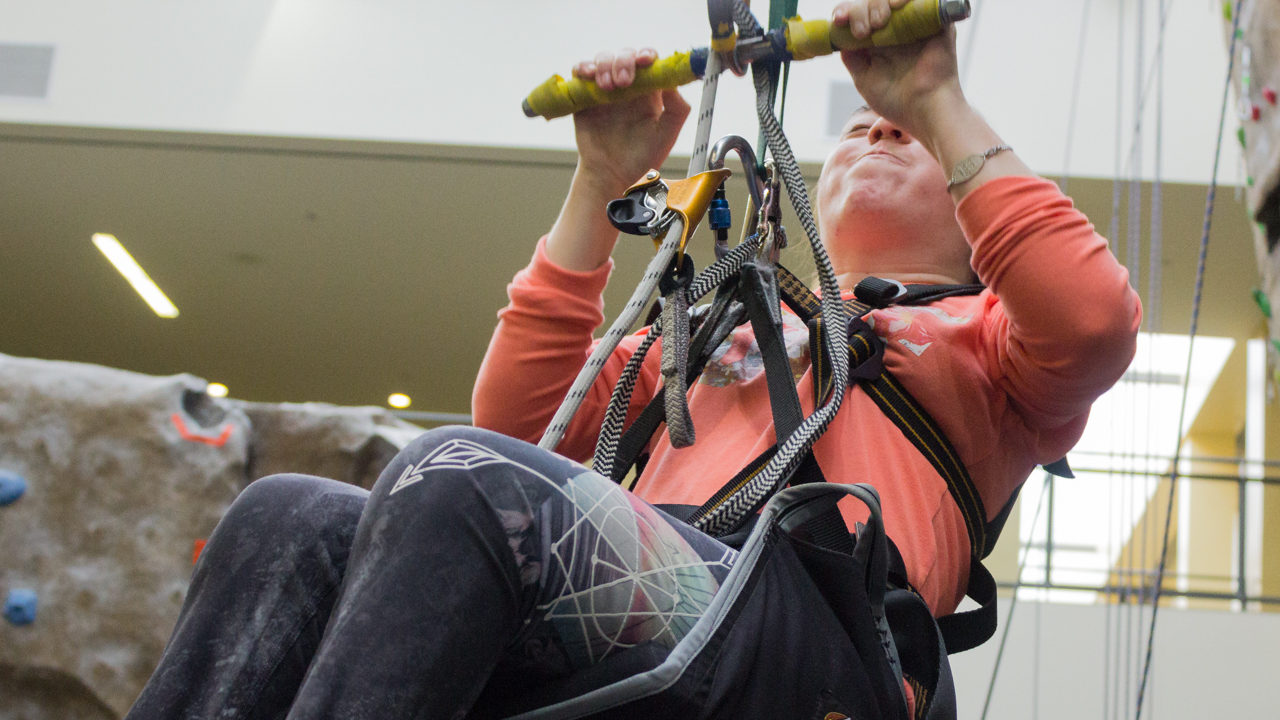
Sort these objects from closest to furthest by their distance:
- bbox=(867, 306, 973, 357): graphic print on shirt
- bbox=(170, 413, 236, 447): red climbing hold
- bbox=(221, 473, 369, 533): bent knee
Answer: bbox=(221, 473, 369, 533): bent knee
bbox=(867, 306, 973, 357): graphic print on shirt
bbox=(170, 413, 236, 447): red climbing hold

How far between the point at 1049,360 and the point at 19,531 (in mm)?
A: 2612

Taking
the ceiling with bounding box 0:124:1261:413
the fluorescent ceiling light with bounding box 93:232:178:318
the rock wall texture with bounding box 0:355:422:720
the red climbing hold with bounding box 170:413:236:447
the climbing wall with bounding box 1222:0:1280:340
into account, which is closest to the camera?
the climbing wall with bounding box 1222:0:1280:340

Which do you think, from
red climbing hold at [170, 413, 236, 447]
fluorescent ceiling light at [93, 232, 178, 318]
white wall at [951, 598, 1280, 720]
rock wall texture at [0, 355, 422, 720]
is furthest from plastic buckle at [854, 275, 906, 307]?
fluorescent ceiling light at [93, 232, 178, 318]

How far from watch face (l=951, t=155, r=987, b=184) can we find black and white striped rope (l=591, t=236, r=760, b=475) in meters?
0.16

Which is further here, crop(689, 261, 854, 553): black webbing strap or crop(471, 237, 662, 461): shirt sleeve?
crop(471, 237, 662, 461): shirt sleeve

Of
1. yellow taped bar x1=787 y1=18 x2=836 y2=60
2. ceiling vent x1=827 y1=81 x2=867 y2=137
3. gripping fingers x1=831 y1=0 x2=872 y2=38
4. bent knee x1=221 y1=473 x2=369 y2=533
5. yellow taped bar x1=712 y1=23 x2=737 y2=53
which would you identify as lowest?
ceiling vent x1=827 y1=81 x2=867 y2=137

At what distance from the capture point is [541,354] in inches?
37.6

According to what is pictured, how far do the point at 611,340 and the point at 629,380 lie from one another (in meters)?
0.10

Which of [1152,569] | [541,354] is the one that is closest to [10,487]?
[541,354]

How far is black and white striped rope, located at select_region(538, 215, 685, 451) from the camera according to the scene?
2.19 ft

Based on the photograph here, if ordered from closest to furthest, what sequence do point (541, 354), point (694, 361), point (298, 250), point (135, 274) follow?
1. point (694, 361)
2. point (541, 354)
3. point (298, 250)
4. point (135, 274)

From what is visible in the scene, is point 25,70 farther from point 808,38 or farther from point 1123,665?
point 1123,665

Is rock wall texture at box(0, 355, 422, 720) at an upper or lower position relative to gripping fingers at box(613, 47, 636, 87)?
lower

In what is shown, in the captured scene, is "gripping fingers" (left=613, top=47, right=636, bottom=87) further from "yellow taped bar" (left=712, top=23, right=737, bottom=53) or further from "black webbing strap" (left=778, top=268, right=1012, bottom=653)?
"black webbing strap" (left=778, top=268, right=1012, bottom=653)
